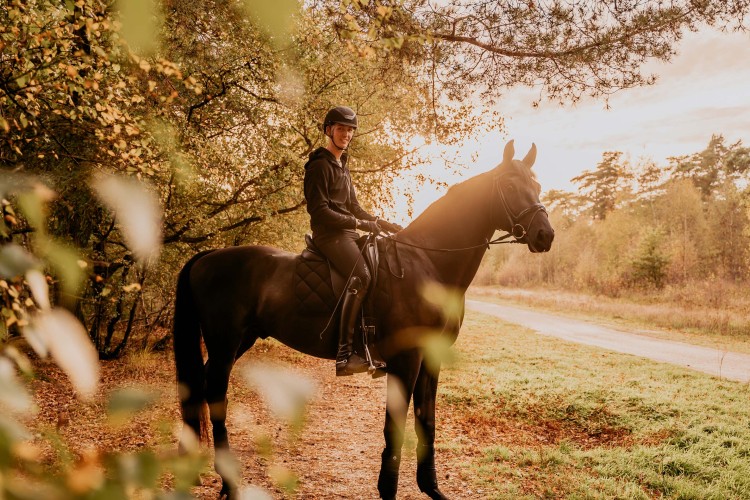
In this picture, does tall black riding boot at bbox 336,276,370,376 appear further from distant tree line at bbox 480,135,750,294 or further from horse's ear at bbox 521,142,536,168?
distant tree line at bbox 480,135,750,294

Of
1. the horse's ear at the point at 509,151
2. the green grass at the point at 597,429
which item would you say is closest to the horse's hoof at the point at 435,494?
the green grass at the point at 597,429

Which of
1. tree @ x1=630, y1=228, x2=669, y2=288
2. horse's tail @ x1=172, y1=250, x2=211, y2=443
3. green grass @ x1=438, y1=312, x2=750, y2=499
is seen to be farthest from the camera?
tree @ x1=630, y1=228, x2=669, y2=288

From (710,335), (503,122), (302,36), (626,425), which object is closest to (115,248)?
(302,36)

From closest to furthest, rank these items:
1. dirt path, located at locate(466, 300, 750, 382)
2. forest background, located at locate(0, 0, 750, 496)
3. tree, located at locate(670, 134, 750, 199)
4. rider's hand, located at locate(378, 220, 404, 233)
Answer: forest background, located at locate(0, 0, 750, 496)
rider's hand, located at locate(378, 220, 404, 233)
dirt path, located at locate(466, 300, 750, 382)
tree, located at locate(670, 134, 750, 199)

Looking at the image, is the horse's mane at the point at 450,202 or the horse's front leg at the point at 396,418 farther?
the horse's mane at the point at 450,202

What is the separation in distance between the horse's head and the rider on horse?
1200 mm

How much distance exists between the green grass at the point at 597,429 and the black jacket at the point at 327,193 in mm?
1923

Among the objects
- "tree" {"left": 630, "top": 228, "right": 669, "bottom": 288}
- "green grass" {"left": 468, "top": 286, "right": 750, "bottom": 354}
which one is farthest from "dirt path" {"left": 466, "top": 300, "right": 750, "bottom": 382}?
"tree" {"left": 630, "top": 228, "right": 669, "bottom": 288}

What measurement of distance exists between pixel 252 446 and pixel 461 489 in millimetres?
2599

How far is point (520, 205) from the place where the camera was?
14.0 feet

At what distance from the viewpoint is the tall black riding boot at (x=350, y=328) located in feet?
14.0

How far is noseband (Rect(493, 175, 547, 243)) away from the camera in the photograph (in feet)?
13.7

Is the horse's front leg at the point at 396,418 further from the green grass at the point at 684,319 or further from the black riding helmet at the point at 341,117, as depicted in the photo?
the green grass at the point at 684,319

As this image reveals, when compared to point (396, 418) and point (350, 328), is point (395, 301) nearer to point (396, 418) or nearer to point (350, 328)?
point (350, 328)
